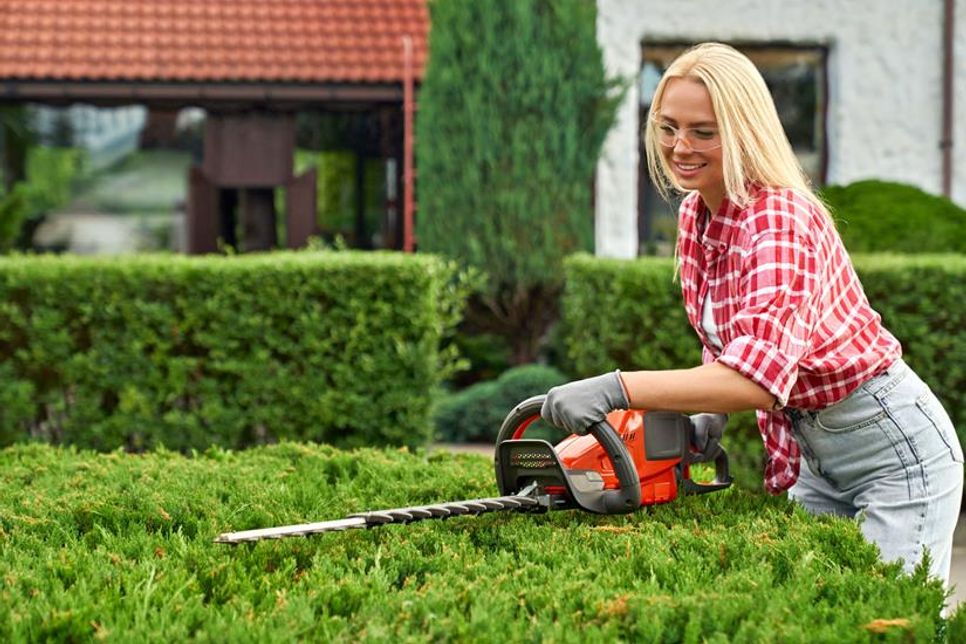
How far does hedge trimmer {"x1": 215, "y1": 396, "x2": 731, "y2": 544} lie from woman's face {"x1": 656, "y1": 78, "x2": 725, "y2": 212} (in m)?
0.53

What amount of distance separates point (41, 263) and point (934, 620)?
6161 millimetres

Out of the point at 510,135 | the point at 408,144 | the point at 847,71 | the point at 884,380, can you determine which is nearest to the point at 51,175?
the point at 408,144

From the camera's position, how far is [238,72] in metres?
12.0

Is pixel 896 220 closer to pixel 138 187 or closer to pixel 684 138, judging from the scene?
pixel 684 138

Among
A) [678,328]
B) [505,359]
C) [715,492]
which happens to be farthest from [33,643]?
[505,359]

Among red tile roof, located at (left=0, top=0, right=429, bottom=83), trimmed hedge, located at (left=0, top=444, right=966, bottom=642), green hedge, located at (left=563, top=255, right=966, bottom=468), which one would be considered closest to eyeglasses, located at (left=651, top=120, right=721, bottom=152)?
trimmed hedge, located at (left=0, top=444, right=966, bottom=642)

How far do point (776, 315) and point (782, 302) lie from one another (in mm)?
32

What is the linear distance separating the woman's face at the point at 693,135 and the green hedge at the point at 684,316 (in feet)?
13.7

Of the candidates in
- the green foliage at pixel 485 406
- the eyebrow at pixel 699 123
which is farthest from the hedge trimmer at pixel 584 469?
the green foliage at pixel 485 406

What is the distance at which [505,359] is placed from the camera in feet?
38.2

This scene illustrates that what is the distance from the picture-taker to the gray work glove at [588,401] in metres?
2.83

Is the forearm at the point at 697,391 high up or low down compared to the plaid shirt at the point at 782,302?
down

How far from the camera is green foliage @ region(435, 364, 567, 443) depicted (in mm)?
9836

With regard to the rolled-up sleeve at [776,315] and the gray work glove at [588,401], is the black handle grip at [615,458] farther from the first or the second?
the rolled-up sleeve at [776,315]
